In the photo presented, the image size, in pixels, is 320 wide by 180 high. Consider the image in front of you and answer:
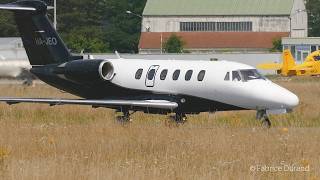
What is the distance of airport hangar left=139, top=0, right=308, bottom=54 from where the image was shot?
4899 inches

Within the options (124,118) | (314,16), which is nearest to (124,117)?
(124,118)

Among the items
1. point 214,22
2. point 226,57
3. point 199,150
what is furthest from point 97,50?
point 199,150

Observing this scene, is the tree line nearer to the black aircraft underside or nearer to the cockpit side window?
the black aircraft underside

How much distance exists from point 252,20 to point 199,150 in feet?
359

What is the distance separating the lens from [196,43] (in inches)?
4938

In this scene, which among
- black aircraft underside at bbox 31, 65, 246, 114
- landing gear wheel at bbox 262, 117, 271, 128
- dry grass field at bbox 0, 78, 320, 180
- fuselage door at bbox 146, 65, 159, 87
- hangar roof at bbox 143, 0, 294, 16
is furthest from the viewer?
hangar roof at bbox 143, 0, 294, 16

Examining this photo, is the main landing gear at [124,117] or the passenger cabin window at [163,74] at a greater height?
the passenger cabin window at [163,74]

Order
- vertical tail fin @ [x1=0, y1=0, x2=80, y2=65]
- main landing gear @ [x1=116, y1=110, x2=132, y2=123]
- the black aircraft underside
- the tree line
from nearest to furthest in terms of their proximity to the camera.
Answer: main landing gear @ [x1=116, y1=110, x2=132, y2=123] → the black aircraft underside → vertical tail fin @ [x1=0, y1=0, x2=80, y2=65] → the tree line

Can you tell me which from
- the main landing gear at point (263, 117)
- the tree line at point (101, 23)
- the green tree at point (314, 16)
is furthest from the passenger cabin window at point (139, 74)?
the green tree at point (314, 16)

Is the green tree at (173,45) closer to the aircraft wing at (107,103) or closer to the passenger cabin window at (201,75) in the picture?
the passenger cabin window at (201,75)

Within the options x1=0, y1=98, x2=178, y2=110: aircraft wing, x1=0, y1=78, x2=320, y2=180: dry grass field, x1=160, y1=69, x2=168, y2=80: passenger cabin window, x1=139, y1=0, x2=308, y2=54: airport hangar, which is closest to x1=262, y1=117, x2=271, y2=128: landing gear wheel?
x1=0, y1=78, x2=320, y2=180: dry grass field

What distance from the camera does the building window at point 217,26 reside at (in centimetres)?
12631

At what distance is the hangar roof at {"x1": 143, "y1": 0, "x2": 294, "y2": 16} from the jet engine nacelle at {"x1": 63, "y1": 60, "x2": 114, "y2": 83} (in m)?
98.2

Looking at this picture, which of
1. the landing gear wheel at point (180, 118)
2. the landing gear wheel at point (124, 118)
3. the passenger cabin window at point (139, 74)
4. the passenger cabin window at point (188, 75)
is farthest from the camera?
the passenger cabin window at point (139, 74)
